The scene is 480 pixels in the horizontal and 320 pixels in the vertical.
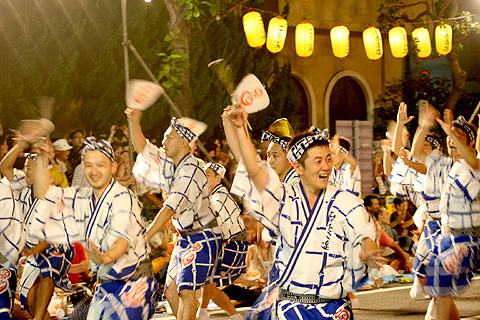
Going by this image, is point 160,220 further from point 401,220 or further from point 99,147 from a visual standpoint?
point 401,220

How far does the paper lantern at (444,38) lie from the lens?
53.6 feet

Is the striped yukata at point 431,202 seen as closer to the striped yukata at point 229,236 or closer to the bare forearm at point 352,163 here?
the bare forearm at point 352,163

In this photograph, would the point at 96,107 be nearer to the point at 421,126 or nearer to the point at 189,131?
the point at 189,131

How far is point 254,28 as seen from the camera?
565 inches

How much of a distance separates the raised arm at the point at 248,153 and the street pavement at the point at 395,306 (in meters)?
3.90

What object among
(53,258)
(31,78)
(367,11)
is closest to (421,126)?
(53,258)

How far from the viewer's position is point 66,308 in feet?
25.8

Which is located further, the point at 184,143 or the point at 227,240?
the point at 227,240

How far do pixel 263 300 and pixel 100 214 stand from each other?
124cm

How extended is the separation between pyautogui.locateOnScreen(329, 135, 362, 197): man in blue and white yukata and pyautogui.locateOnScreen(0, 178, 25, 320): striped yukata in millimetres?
2911

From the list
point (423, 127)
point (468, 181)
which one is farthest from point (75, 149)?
point (468, 181)

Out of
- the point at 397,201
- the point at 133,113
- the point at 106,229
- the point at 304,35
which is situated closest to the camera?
the point at 106,229

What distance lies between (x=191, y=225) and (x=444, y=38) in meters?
12.0

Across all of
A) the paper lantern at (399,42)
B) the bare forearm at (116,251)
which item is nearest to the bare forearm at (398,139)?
the bare forearm at (116,251)
